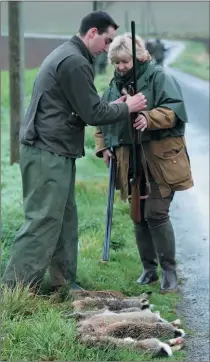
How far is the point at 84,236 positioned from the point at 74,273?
142cm

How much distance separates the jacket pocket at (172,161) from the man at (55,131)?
0.71m

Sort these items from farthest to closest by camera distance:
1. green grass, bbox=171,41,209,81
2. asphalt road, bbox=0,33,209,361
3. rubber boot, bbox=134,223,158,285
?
green grass, bbox=171,41,209,81, rubber boot, bbox=134,223,158,285, asphalt road, bbox=0,33,209,361

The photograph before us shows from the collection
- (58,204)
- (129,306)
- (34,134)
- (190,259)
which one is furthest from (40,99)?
(190,259)

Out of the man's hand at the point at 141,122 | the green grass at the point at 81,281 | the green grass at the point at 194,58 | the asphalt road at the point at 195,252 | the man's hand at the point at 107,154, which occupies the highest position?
the man's hand at the point at 141,122

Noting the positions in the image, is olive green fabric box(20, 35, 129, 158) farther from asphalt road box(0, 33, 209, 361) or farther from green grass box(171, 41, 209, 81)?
green grass box(171, 41, 209, 81)

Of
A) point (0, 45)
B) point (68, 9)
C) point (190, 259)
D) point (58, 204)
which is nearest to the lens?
point (0, 45)

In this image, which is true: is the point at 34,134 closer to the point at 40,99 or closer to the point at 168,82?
the point at 40,99

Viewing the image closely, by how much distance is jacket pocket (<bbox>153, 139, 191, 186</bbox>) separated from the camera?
5586 millimetres

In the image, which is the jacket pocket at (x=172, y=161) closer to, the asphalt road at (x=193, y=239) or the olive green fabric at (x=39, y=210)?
the olive green fabric at (x=39, y=210)

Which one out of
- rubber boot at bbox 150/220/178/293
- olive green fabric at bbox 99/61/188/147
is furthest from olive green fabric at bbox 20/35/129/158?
rubber boot at bbox 150/220/178/293

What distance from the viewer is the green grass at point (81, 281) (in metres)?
4.07

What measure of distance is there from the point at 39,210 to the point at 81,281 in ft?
3.19

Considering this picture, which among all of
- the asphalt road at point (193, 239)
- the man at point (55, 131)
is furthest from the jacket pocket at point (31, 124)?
the asphalt road at point (193, 239)

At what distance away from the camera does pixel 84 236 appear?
680cm
